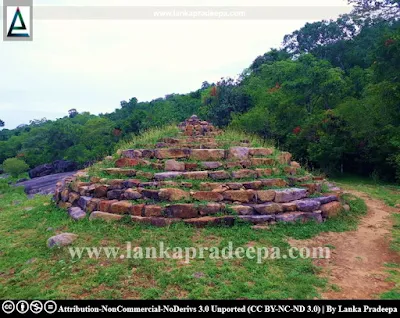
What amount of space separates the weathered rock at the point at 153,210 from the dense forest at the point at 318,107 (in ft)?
32.4

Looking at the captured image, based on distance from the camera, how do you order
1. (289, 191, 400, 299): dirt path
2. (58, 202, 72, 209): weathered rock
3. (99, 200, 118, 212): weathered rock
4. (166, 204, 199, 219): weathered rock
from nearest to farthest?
1. (289, 191, 400, 299): dirt path
2. (166, 204, 199, 219): weathered rock
3. (99, 200, 118, 212): weathered rock
4. (58, 202, 72, 209): weathered rock

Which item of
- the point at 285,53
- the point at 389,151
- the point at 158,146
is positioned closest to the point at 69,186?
the point at 158,146

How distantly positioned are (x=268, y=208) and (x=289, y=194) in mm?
691

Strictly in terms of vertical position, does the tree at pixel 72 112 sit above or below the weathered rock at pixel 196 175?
above

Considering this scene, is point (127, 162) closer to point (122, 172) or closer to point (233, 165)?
point (122, 172)

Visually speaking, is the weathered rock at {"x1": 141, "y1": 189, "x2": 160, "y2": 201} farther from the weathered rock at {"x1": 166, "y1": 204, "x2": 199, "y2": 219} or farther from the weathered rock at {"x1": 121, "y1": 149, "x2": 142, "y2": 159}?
the weathered rock at {"x1": 121, "y1": 149, "x2": 142, "y2": 159}

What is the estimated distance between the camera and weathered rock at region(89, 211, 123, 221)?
222 inches

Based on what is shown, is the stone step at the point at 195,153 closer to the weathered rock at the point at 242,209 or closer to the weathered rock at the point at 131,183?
the weathered rock at the point at 131,183

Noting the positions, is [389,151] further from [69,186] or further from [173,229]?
[69,186]

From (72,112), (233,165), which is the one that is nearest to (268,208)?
(233,165)

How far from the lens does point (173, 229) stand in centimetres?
525

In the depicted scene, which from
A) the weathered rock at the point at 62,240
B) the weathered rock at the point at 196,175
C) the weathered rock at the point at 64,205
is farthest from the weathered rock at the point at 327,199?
the weathered rock at the point at 64,205

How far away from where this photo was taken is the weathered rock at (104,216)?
5639 millimetres

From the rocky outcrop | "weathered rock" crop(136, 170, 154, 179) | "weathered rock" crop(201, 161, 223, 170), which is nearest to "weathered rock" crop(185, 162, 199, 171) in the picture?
"weathered rock" crop(201, 161, 223, 170)
